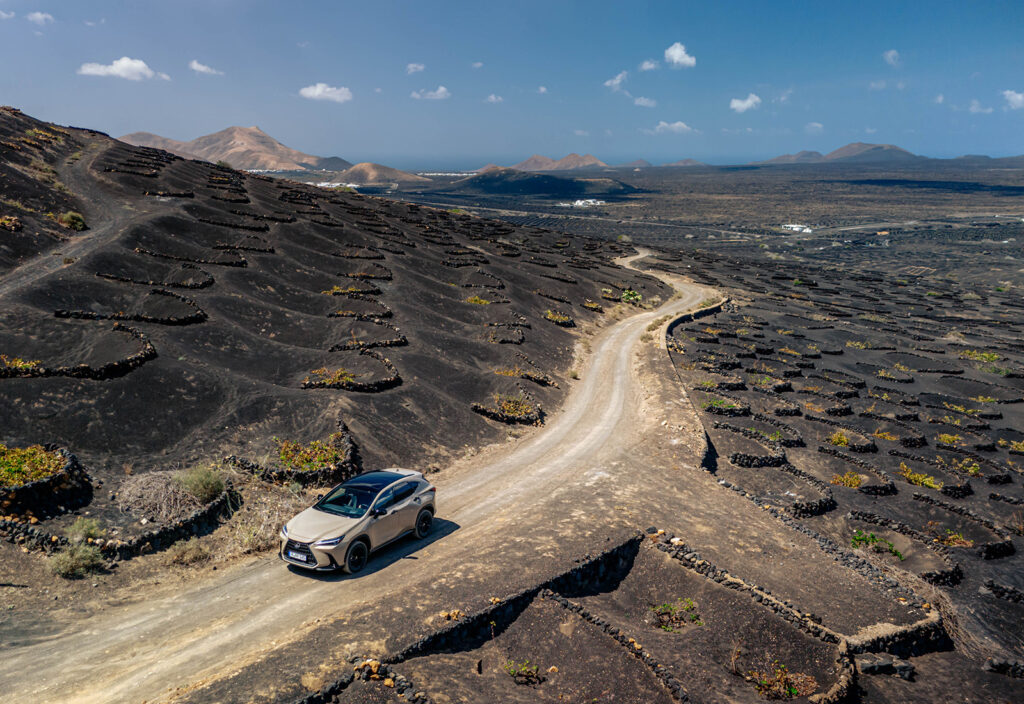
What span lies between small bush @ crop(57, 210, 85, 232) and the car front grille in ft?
155

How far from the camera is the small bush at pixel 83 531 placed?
1589 cm

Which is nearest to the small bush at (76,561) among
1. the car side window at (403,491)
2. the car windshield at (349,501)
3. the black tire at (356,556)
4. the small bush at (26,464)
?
the small bush at (26,464)

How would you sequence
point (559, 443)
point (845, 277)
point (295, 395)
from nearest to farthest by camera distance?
1. point (295, 395)
2. point (559, 443)
3. point (845, 277)

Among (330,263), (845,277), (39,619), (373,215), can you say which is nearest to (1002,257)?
(845,277)

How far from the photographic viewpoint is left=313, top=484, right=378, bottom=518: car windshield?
16.3 m

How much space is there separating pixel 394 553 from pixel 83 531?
8804 mm

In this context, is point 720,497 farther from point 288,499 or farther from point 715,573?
point 288,499

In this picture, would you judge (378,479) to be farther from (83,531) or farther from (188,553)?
(83,531)

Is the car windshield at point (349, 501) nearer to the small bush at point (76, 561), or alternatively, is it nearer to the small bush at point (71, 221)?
the small bush at point (76, 561)

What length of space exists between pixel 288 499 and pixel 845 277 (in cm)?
12498

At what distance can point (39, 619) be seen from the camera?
13.4m

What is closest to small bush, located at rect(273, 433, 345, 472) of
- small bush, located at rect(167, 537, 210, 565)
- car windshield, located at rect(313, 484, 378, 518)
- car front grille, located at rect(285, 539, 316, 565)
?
small bush, located at rect(167, 537, 210, 565)

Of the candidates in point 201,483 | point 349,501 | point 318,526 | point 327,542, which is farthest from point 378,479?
point 201,483

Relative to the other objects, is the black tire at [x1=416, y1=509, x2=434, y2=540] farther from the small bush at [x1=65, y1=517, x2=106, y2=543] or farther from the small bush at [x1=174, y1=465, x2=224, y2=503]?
the small bush at [x1=65, y1=517, x2=106, y2=543]
